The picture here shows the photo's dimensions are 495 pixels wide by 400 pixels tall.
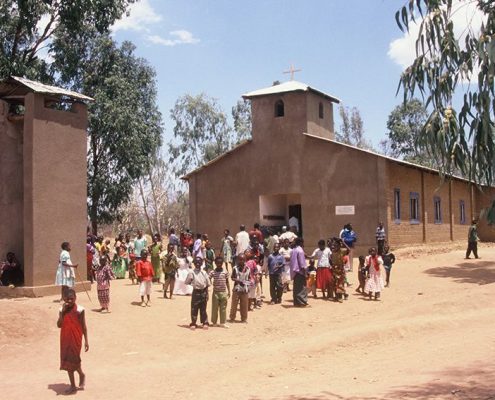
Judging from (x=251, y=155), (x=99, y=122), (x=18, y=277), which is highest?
(x=99, y=122)

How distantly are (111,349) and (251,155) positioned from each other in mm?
17146

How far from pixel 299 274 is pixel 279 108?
13690 millimetres

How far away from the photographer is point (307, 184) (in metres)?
25.9

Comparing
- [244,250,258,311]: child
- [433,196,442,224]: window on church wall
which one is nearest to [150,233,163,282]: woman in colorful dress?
[244,250,258,311]: child

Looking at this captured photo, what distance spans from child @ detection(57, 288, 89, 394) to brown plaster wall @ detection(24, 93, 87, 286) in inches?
292

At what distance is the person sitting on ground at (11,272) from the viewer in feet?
50.8

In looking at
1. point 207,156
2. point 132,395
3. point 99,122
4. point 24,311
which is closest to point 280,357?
point 132,395

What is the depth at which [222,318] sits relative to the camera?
12.9 metres

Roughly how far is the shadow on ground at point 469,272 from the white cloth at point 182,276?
8.27m

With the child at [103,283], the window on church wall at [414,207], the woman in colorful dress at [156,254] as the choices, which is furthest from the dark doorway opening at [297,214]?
the child at [103,283]

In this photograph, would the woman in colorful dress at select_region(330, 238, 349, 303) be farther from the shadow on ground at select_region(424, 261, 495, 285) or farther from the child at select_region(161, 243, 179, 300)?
the shadow on ground at select_region(424, 261, 495, 285)

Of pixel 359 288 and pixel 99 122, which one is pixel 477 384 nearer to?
pixel 359 288

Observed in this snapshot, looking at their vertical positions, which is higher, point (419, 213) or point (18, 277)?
point (419, 213)

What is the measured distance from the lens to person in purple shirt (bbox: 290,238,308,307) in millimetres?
14406
